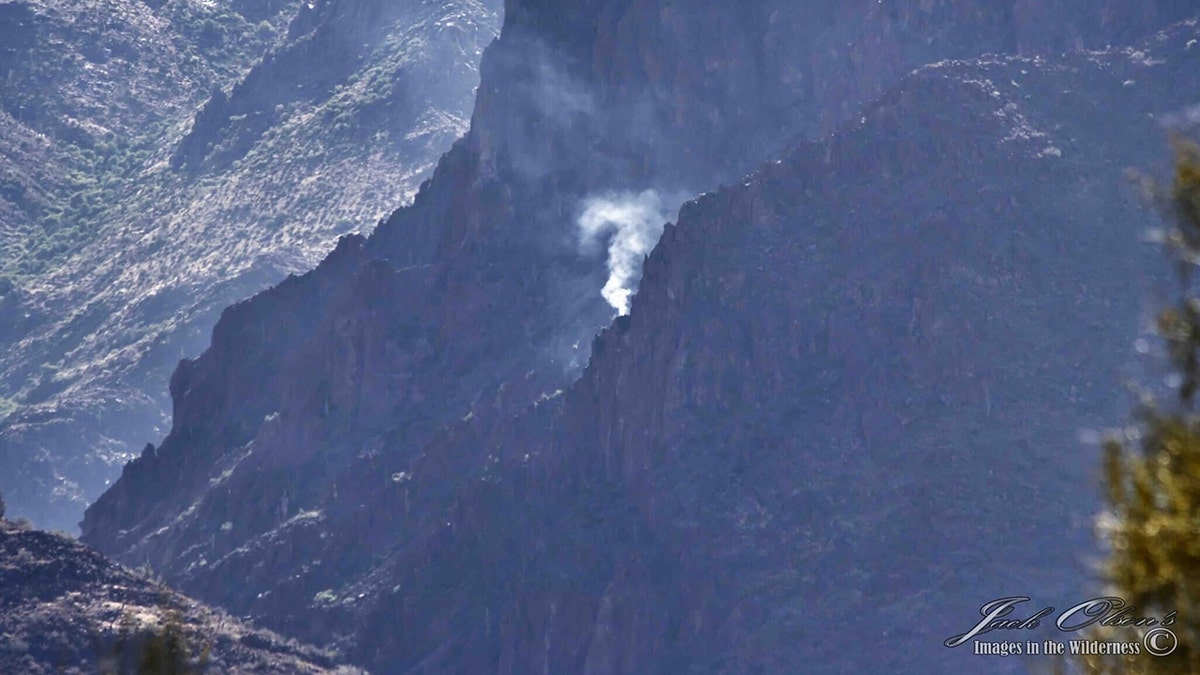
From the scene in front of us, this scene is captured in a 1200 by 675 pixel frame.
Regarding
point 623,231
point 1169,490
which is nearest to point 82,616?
point 623,231

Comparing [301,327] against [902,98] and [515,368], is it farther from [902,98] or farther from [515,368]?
[902,98]

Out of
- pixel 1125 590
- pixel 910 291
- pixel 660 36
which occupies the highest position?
pixel 660 36

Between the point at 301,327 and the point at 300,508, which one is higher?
the point at 301,327

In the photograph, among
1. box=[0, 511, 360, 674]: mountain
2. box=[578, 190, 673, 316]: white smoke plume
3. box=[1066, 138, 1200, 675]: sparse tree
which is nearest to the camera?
box=[1066, 138, 1200, 675]: sparse tree

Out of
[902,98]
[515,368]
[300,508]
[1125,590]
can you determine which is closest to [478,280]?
[515,368]

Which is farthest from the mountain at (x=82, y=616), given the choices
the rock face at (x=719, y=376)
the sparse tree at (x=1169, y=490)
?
the sparse tree at (x=1169, y=490)

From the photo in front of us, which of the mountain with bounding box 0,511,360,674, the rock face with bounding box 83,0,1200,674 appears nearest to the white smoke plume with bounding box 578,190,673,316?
the rock face with bounding box 83,0,1200,674

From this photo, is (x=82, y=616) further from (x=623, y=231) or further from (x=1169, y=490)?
(x=1169, y=490)

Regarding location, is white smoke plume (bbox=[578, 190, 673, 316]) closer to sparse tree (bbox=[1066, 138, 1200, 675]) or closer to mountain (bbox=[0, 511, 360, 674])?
mountain (bbox=[0, 511, 360, 674])
